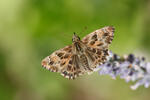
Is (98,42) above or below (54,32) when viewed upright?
below

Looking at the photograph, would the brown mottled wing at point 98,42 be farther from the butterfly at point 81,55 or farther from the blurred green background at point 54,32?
the blurred green background at point 54,32

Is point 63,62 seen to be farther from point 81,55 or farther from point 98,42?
point 98,42

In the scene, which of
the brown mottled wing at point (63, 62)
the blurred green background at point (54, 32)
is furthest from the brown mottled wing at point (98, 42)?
the blurred green background at point (54, 32)

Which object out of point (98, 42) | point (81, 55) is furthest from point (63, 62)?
point (98, 42)

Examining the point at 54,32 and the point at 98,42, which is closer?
the point at 98,42

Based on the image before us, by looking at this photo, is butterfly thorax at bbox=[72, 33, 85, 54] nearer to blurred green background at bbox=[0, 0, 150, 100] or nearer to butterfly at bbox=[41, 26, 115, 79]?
butterfly at bbox=[41, 26, 115, 79]

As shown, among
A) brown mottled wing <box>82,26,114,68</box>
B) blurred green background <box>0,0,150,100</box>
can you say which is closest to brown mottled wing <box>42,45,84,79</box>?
brown mottled wing <box>82,26,114,68</box>
